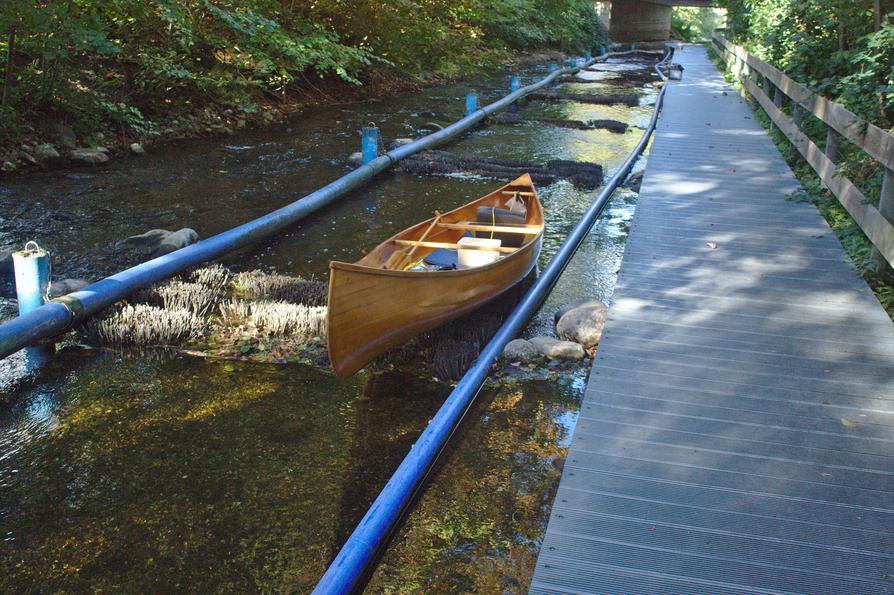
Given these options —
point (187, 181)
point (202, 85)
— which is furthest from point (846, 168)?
point (202, 85)

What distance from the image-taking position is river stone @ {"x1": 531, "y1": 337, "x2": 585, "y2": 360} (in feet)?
19.0

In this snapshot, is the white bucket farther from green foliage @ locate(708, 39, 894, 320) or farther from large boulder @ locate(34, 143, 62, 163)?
large boulder @ locate(34, 143, 62, 163)

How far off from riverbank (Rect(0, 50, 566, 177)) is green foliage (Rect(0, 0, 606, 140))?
0.19 meters

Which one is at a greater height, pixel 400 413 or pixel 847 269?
pixel 847 269

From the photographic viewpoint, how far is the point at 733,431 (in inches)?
156

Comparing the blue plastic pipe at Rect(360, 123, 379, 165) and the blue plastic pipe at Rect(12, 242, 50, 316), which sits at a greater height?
the blue plastic pipe at Rect(360, 123, 379, 165)

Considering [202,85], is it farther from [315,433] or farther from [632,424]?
[632,424]

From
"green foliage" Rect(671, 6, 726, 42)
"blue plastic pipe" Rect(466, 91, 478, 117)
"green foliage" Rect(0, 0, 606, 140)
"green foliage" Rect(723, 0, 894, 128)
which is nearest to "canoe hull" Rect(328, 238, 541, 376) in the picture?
"green foliage" Rect(723, 0, 894, 128)

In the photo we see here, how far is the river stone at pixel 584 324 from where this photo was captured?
5988mm

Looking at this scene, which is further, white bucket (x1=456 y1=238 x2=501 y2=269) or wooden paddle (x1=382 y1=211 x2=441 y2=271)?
white bucket (x1=456 y1=238 x2=501 y2=269)

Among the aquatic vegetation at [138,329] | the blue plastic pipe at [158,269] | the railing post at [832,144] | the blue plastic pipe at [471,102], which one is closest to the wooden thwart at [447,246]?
the aquatic vegetation at [138,329]

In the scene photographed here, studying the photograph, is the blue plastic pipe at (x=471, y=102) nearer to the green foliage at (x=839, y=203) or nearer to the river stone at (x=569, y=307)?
the green foliage at (x=839, y=203)

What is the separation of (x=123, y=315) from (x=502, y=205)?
164 inches

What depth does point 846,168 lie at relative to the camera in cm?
695
